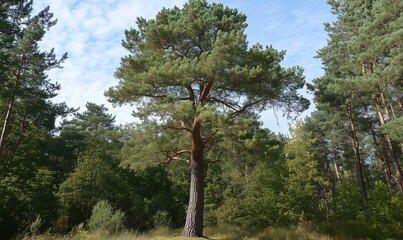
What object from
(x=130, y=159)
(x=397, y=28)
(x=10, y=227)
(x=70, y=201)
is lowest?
(x=10, y=227)

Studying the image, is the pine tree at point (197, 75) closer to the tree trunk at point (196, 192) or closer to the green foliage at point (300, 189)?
the tree trunk at point (196, 192)

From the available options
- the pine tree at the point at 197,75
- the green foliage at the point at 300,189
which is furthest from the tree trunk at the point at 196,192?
the green foliage at the point at 300,189

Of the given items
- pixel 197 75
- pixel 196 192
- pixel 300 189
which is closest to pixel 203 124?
pixel 197 75

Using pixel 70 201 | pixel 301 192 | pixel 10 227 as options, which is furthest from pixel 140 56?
pixel 301 192

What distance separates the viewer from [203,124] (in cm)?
1145

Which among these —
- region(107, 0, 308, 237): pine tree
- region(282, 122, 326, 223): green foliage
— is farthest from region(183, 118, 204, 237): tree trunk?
region(282, 122, 326, 223): green foliage

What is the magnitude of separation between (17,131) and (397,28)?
2638 cm

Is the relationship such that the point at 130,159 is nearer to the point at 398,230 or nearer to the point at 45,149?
the point at 398,230

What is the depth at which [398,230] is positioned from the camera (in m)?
10.6

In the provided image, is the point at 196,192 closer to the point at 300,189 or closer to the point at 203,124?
the point at 203,124

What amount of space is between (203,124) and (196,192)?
3046 mm

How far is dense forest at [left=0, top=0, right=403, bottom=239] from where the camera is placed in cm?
1130

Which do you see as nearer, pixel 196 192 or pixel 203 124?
pixel 203 124

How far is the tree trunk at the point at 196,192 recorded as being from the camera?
39.1 feet
